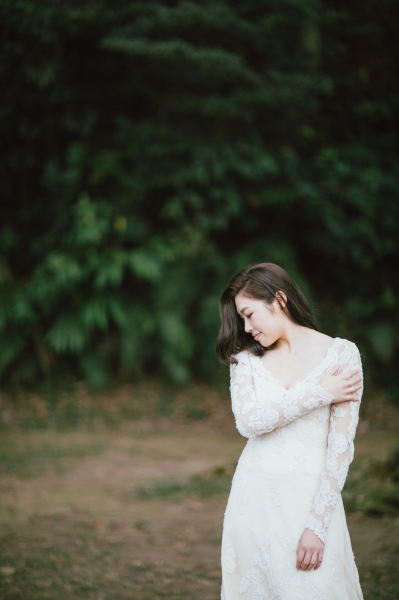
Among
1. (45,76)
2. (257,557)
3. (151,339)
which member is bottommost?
(151,339)

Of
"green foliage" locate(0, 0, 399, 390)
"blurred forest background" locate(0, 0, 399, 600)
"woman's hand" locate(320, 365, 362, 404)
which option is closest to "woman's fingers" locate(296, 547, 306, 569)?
"woman's hand" locate(320, 365, 362, 404)

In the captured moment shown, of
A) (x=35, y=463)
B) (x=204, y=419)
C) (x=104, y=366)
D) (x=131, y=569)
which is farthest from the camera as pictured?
(x=104, y=366)

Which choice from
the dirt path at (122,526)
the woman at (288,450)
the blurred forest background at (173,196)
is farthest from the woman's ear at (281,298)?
the blurred forest background at (173,196)

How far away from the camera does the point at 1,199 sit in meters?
8.65

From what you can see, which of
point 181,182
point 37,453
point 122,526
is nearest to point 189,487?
point 122,526

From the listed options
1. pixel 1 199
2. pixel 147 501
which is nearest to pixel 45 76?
pixel 1 199

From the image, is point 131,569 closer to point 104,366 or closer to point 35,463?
point 35,463

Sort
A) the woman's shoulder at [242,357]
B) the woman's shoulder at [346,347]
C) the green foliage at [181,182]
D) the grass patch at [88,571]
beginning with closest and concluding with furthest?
1. the woman's shoulder at [346,347]
2. the woman's shoulder at [242,357]
3. the grass patch at [88,571]
4. the green foliage at [181,182]

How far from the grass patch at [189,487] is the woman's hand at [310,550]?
3109 mm

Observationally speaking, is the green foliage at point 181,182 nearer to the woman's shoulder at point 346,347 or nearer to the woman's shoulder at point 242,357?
the woman's shoulder at point 242,357

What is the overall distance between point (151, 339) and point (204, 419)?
166 cm

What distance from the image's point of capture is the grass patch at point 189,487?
4.91 m

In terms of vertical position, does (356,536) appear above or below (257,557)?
below

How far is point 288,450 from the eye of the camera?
199 centimetres
